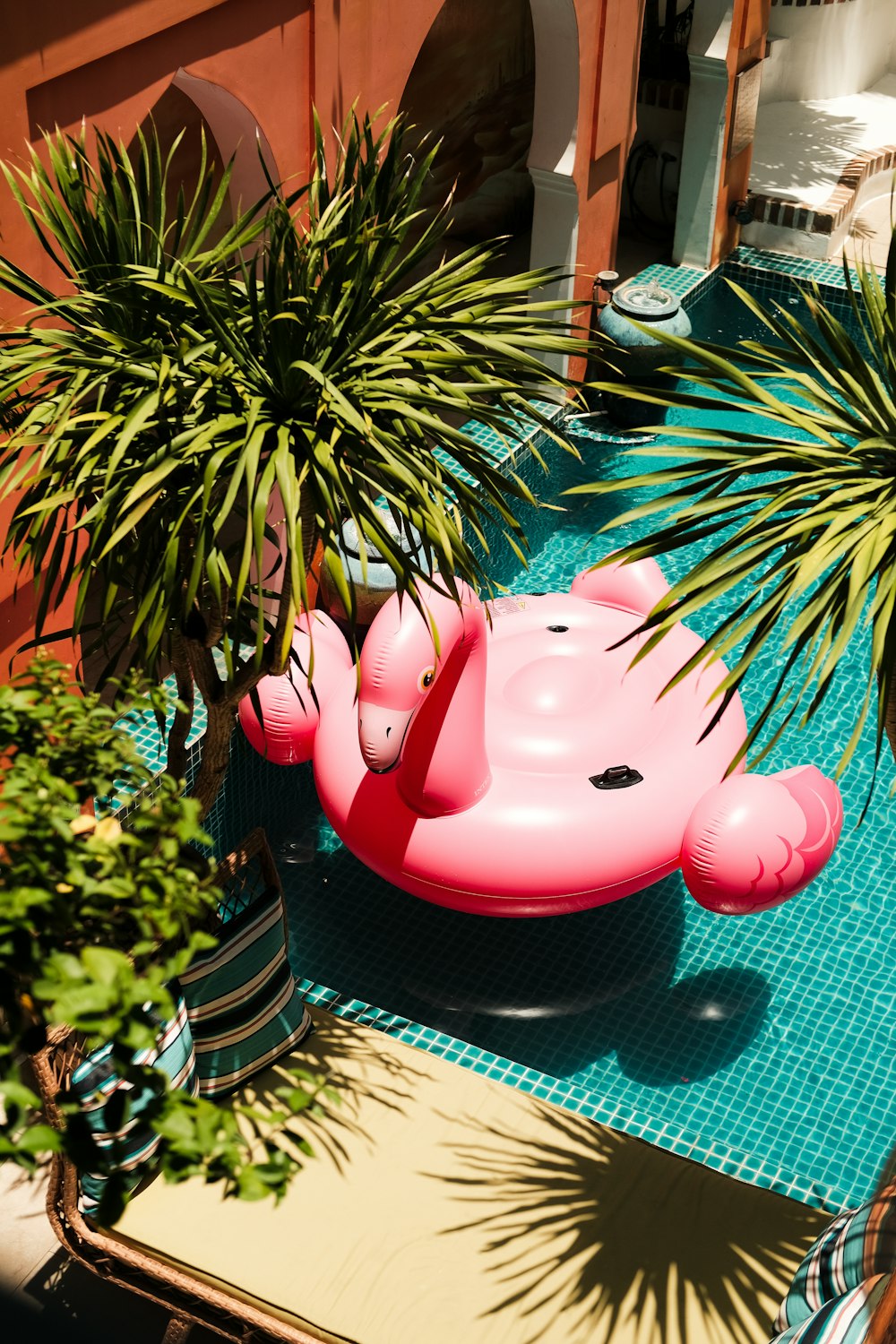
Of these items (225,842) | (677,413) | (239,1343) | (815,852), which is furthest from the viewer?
(677,413)

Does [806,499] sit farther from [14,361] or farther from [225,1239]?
[225,1239]

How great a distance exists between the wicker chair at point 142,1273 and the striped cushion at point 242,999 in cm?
48

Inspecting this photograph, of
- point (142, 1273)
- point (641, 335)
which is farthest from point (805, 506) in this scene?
point (641, 335)

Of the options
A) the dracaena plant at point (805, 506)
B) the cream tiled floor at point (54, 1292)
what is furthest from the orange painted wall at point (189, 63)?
the dracaena plant at point (805, 506)

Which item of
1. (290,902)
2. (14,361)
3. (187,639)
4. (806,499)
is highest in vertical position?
(14,361)

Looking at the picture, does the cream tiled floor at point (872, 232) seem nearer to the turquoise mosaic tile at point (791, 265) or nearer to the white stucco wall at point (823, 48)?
the turquoise mosaic tile at point (791, 265)

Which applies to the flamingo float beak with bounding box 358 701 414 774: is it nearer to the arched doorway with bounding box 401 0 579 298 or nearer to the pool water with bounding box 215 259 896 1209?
the pool water with bounding box 215 259 896 1209

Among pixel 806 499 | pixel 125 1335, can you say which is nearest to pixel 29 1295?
pixel 125 1335

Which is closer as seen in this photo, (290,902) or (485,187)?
(290,902)

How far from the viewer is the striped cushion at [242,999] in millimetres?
4875

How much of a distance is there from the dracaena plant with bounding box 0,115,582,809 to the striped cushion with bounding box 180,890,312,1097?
2.61 feet

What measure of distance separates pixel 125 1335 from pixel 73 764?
9.22 feet

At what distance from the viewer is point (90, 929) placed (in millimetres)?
2473

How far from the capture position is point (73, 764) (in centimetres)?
274
